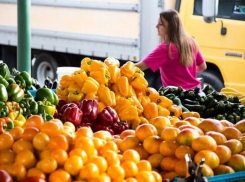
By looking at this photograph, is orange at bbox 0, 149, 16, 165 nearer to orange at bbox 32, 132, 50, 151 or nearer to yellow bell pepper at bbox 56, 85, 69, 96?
orange at bbox 32, 132, 50, 151

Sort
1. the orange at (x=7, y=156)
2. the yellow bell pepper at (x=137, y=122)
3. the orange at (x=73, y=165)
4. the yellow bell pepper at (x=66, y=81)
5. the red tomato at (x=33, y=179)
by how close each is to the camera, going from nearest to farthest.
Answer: the red tomato at (x=33, y=179), the orange at (x=73, y=165), the orange at (x=7, y=156), the yellow bell pepper at (x=137, y=122), the yellow bell pepper at (x=66, y=81)

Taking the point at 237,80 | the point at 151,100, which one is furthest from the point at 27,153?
the point at 237,80

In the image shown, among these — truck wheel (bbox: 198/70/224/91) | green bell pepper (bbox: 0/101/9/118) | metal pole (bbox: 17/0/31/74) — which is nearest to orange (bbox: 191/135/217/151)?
green bell pepper (bbox: 0/101/9/118)

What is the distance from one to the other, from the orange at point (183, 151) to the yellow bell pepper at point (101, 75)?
5.12 feet

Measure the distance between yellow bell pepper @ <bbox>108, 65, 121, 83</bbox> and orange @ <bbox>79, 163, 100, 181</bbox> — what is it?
1.92 m

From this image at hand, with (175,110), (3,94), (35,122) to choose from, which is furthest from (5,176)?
(175,110)

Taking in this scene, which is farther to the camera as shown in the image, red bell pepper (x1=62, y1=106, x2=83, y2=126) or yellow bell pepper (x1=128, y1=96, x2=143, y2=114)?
yellow bell pepper (x1=128, y1=96, x2=143, y2=114)

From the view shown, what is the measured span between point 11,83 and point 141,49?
4.79 meters

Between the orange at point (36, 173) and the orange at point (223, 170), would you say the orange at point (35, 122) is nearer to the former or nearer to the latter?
the orange at point (36, 173)

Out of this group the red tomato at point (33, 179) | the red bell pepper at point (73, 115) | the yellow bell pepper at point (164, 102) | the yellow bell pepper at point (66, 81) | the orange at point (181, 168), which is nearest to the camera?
the red tomato at point (33, 179)

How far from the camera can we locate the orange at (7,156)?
115 inches

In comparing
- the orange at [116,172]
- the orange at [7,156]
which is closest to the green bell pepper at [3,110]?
the orange at [7,156]

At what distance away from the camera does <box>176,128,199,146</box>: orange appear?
317cm

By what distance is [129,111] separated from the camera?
440 centimetres
